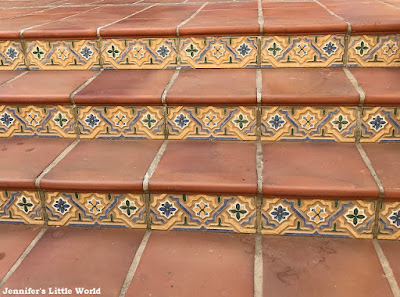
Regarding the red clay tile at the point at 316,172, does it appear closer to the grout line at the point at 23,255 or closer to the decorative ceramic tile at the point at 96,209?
the decorative ceramic tile at the point at 96,209

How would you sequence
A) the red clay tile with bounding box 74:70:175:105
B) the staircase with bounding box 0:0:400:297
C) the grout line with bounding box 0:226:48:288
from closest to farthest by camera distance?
the grout line with bounding box 0:226:48:288 → the staircase with bounding box 0:0:400:297 → the red clay tile with bounding box 74:70:175:105

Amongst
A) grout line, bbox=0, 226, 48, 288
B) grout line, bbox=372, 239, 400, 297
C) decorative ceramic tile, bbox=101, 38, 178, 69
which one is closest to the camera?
grout line, bbox=372, 239, 400, 297

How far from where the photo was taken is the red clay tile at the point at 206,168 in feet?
3.92

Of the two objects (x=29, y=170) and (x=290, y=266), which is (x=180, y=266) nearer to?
(x=290, y=266)

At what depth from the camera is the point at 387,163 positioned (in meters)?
1.24

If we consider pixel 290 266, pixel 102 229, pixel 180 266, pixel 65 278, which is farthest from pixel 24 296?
pixel 290 266

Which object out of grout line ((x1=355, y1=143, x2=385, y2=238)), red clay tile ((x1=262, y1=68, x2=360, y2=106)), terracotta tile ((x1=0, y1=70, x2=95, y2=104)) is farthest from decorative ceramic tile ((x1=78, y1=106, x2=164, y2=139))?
grout line ((x1=355, y1=143, x2=385, y2=238))

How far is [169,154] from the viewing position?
137 cm

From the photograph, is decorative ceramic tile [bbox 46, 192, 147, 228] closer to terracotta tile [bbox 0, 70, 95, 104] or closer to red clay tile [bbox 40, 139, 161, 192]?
red clay tile [bbox 40, 139, 161, 192]

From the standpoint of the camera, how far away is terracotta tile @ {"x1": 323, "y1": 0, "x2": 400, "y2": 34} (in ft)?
4.94

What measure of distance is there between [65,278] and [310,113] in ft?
3.17

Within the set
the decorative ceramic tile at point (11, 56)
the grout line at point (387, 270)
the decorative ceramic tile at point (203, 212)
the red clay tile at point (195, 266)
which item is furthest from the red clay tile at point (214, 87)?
the decorative ceramic tile at point (11, 56)

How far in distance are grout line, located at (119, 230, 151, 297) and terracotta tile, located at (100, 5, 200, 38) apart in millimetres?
852

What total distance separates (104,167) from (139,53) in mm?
604
